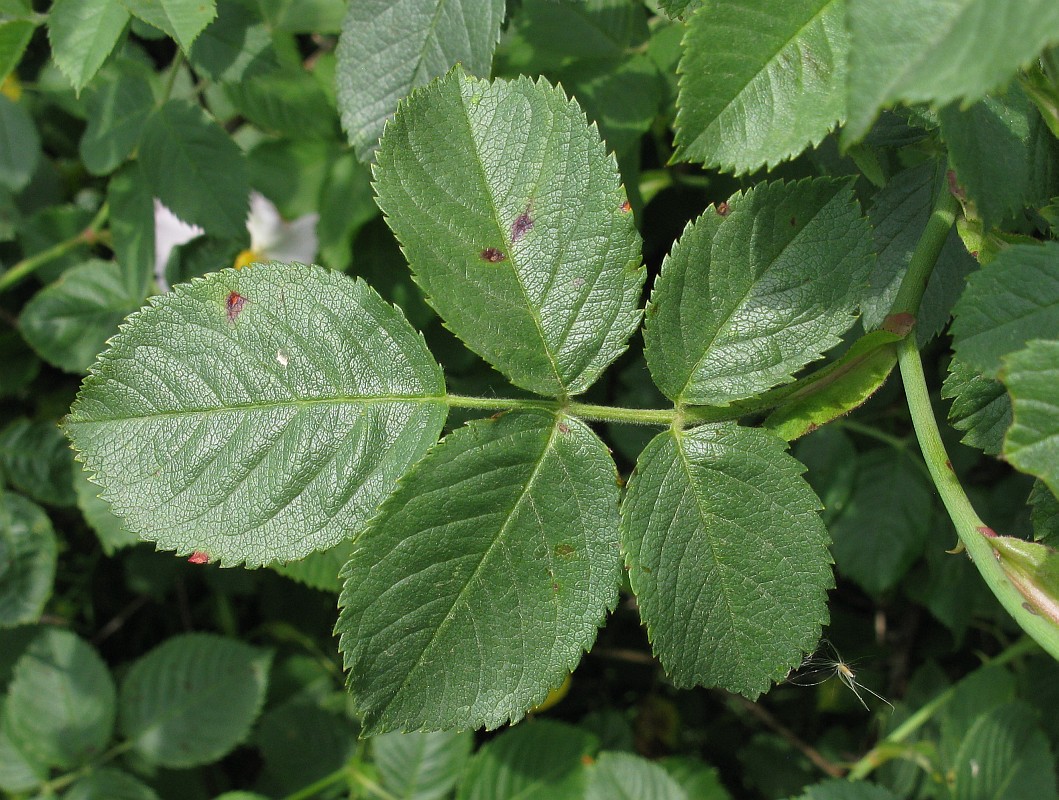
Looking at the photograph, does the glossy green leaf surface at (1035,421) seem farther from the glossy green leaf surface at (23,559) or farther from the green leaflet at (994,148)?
the glossy green leaf surface at (23,559)

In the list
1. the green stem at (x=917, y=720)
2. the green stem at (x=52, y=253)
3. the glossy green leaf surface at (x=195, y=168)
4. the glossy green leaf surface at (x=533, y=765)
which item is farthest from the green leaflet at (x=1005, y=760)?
the green stem at (x=52, y=253)

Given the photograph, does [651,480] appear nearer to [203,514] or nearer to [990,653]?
[203,514]

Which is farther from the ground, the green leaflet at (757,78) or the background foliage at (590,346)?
the green leaflet at (757,78)

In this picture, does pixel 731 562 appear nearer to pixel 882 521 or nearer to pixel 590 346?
pixel 590 346

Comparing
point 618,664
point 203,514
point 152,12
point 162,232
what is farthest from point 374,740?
point 152,12

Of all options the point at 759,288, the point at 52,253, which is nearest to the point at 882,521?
the point at 759,288
